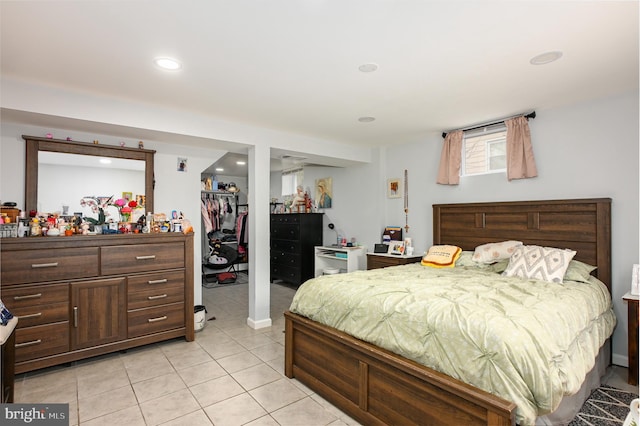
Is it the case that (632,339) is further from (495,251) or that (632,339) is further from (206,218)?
(206,218)

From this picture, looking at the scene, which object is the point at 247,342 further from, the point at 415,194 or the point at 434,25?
the point at 434,25

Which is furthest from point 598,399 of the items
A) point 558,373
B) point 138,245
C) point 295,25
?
point 138,245

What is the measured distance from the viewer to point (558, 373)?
158cm

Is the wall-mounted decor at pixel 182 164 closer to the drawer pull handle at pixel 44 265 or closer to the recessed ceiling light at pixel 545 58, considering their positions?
the drawer pull handle at pixel 44 265

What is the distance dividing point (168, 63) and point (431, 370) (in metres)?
2.60

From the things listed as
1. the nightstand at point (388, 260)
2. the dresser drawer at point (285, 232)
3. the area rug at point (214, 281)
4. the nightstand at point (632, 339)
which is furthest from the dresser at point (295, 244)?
the nightstand at point (632, 339)

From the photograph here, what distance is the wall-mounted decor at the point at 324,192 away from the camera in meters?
6.18

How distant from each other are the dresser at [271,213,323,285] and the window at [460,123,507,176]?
9.23 feet

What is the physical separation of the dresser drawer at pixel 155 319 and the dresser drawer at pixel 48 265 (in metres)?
0.57

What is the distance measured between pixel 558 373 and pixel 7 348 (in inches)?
107

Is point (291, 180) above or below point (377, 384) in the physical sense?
above

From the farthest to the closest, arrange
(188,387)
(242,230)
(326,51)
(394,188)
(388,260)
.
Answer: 1. (242,230)
2. (394,188)
3. (388,260)
4. (188,387)
5. (326,51)

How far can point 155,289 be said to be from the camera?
11.0ft

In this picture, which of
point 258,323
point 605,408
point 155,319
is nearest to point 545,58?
point 605,408
